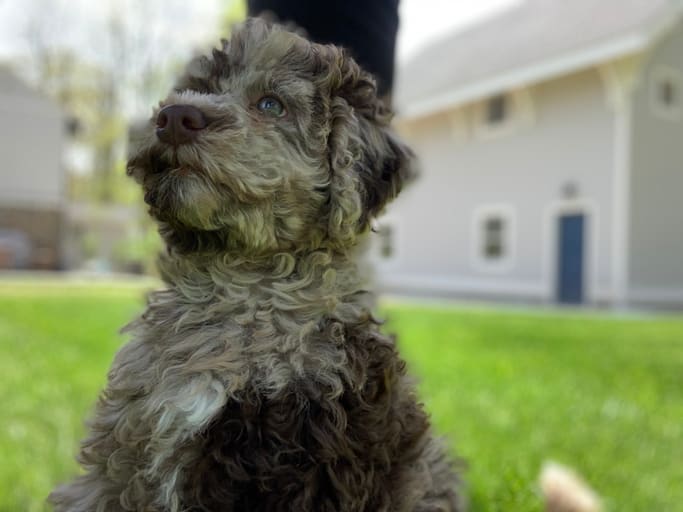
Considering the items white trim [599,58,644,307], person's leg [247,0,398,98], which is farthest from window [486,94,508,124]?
person's leg [247,0,398,98]

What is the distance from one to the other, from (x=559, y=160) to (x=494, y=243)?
3.18 m

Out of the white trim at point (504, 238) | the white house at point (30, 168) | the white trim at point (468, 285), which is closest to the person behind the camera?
the white trim at point (468, 285)

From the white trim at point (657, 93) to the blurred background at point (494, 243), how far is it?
0.20 ft

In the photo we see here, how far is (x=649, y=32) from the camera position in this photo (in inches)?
680

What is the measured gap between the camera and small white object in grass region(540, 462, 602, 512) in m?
2.95

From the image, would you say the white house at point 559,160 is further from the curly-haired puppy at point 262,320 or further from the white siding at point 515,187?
the curly-haired puppy at point 262,320

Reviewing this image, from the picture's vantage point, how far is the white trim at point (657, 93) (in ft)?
61.4

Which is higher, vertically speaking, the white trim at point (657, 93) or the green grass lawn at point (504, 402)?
the white trim at point (657, 93)

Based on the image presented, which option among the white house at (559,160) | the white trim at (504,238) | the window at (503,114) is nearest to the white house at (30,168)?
the white house at (559,160)

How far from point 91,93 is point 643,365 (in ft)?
110

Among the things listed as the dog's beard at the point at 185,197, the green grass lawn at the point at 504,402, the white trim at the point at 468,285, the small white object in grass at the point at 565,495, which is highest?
the dog's beard at the point at 185,197

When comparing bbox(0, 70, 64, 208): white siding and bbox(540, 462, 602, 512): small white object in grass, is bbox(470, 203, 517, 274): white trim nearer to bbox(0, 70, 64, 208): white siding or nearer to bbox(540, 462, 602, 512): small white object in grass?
bbox(540, 462, 602, 512): small white object in grass

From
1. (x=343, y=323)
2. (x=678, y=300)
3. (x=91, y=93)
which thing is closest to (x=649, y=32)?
(x=678, y=300)

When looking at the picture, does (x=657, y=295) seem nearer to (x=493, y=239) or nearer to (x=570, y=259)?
(x=570, y=259)
